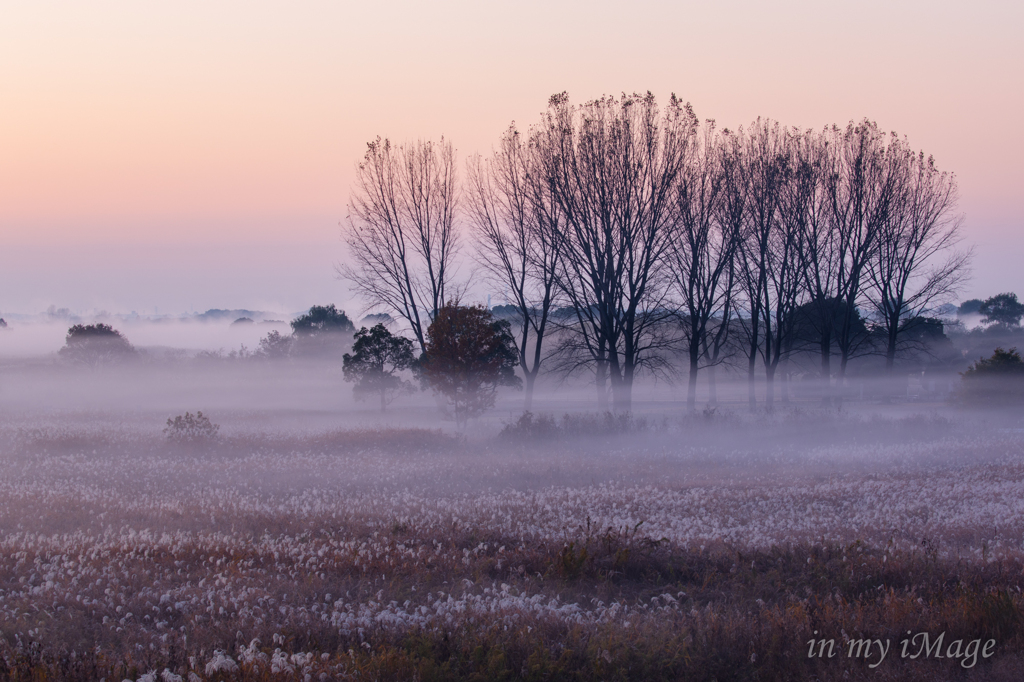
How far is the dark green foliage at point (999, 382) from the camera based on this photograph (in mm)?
31891

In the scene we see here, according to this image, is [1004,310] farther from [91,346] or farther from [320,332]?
[91,346]

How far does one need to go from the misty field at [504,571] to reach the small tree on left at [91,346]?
146 ft

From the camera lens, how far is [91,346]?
5528cm

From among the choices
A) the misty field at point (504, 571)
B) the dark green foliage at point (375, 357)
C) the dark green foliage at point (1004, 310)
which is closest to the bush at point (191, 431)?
the misty field at point (504, 571)

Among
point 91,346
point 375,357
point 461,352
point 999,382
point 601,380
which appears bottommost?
point 999,382

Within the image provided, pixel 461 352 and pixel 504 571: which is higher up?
pixel 461 352

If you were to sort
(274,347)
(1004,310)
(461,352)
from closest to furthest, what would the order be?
(461,352)
(274,347)
(1004,310)

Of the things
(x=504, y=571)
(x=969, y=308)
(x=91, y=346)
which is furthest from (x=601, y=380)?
(x=969, y=308)

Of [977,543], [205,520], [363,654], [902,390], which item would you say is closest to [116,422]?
[205,520]

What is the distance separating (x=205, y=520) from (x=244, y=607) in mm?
5764

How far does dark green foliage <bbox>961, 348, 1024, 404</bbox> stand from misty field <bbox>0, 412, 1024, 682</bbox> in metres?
18.1

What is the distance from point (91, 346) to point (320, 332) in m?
20.2

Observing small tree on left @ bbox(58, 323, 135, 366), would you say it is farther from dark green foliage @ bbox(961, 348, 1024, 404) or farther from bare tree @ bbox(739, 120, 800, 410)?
dark green foliage @ bbox(961, 348, 1024, 404)

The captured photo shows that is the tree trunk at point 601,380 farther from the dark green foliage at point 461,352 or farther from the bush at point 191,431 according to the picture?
the bush at point 191,431
